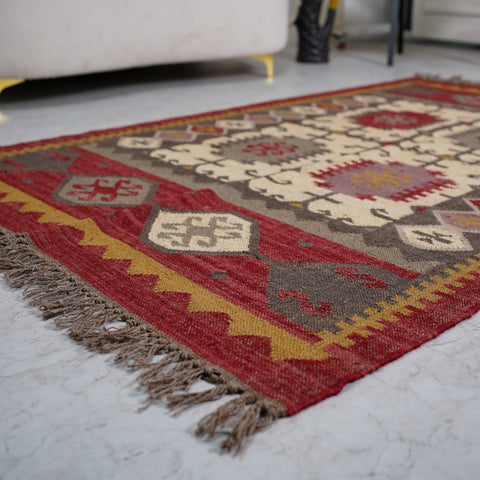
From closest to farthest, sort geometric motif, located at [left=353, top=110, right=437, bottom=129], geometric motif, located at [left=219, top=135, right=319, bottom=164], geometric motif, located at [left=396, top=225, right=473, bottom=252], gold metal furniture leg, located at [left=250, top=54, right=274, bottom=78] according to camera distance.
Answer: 1. geometric motif, located at [left=396, top=225, right=473, bottom=252]
2. geometric motif, located at [left=219, top=135, right=319, bottom=164]
3. geometric motif, located at [left=353, top=110, right=437, bottom=129]
4. gold metal furniture leg, located at [left=250, top=54, right=274, bottom=78]

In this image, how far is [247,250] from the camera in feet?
4.16

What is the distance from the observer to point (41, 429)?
79 centimetres

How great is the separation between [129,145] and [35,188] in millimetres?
464

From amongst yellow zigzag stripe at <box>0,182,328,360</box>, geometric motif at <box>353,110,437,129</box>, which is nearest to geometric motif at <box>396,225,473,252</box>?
yellow zigzag stripe at <box>0,182,328,360</box>

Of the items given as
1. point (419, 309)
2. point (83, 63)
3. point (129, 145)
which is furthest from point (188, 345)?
point (83, 63)

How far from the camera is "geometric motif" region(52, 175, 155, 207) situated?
155 centimetres

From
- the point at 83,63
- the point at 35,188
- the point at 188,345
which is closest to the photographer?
the point at 188,345

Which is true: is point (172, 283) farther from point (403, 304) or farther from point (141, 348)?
point (403, 304)

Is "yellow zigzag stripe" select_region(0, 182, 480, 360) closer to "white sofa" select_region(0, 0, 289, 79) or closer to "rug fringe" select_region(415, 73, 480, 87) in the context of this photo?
"white sofa" select_region(0, 0, 289, 79)

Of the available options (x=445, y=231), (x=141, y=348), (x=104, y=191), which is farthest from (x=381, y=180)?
(x=141, y=348)

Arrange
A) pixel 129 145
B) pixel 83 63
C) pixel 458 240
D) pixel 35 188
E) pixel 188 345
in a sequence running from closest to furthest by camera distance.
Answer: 1. pixel 188 345
2. pixel 458 240
3. pixel 35 188
4. pixel 129 145
5. pixel 83 63

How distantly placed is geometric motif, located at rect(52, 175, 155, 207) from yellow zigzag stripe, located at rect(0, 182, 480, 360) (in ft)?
0.60

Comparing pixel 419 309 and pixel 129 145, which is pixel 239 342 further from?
pixel 129 145

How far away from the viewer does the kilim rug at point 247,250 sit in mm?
915
